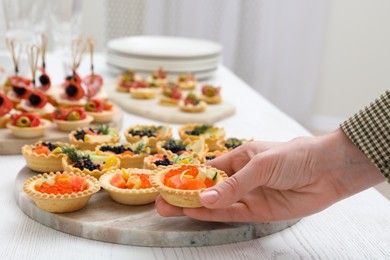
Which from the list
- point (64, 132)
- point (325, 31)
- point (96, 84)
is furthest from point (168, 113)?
point (325, 31)

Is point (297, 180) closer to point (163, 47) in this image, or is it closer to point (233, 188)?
point (233, 188)

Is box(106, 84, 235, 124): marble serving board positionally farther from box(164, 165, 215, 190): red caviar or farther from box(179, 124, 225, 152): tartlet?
box(164, 165, 215, 190): red caviar

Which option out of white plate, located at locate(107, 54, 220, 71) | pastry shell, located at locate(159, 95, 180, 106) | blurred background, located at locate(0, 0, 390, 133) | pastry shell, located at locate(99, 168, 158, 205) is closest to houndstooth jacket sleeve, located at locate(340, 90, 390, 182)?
pastry shell, located at locate(99, 168, 158, 205)

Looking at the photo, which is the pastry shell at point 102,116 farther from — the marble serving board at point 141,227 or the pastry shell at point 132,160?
the marble serving board at point 141,227

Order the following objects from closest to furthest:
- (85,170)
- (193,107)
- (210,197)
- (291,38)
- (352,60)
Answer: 1. (210,197)
2. (85,170)
3. (193,107)
4. (291,38)
5. (352,60)

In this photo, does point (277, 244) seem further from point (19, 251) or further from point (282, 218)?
point (19, 251)

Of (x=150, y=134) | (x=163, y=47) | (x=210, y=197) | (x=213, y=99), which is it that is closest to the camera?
(x=210, y=197)

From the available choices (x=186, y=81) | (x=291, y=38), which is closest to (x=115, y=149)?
(x=186, y=81)
